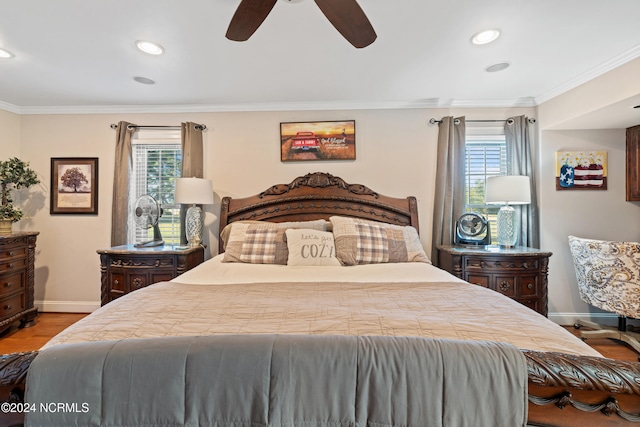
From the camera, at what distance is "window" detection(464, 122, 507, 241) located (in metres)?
3.29

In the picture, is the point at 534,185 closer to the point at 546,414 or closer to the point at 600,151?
the point at 600,151

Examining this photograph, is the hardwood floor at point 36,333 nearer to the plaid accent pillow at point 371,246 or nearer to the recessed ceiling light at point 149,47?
the recessed ceiling light at point 149,47

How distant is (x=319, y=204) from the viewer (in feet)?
10.3

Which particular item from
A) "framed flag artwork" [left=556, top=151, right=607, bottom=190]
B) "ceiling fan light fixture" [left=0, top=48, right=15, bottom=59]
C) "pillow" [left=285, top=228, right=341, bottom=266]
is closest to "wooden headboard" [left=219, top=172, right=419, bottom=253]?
"pillow" [left=285, top=228, right=341, bottom=266]

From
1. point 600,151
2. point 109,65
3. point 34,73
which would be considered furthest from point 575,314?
point 34,73

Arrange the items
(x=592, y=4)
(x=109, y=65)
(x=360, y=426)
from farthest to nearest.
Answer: (x=109, y=65) < (x=592, y=4) < (x=360, y=426)

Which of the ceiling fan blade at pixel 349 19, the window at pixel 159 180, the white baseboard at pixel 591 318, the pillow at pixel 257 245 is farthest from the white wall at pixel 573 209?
the window at pixel 159 180

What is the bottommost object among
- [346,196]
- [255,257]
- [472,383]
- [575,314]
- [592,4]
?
[575,314]

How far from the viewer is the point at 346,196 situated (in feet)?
10.3

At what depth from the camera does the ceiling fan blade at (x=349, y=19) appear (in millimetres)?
1325

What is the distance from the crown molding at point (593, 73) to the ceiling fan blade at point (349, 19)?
7.10 feet

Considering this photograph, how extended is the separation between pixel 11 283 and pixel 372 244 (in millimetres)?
3655

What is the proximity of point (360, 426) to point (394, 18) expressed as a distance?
82.7 inches

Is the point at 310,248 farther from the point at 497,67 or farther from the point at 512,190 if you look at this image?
the point at 497,67
